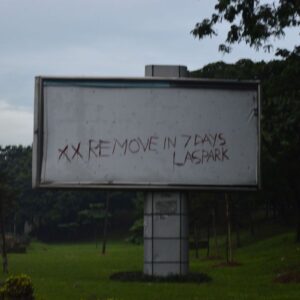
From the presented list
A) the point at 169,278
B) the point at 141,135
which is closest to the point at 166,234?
the point at 169,278

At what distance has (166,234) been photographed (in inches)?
827

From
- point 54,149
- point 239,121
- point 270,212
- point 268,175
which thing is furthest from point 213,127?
point 270,212

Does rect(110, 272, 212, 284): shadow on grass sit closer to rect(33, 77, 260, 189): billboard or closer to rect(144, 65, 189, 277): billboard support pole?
rect(144, 65, 189, 277): billboard support pole

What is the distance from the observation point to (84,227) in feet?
317

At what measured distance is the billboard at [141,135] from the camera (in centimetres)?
2034

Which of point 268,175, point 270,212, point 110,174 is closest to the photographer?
point 110,174

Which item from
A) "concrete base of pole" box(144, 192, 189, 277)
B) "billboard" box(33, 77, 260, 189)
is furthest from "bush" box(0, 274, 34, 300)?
"concrete base of pole" box(144, 192, 189, 277)

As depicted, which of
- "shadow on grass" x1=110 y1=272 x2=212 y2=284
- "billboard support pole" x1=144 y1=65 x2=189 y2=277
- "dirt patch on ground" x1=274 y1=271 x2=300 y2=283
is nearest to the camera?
"dirt patch on ground" x1=274 y1=271 x2=300 y2=283

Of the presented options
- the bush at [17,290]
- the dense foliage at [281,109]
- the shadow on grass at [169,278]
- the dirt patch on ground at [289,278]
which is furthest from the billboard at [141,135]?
the bush at [17,290]

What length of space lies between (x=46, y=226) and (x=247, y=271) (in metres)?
73.4

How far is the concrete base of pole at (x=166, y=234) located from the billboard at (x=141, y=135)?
0.97 m

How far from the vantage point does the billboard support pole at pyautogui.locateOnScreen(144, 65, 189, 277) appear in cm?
2094

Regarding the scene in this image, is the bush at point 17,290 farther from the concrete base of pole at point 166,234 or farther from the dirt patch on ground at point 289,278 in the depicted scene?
the dirt patch on ground at point 289,278

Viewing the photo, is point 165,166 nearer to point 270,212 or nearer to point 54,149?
point 54,149
